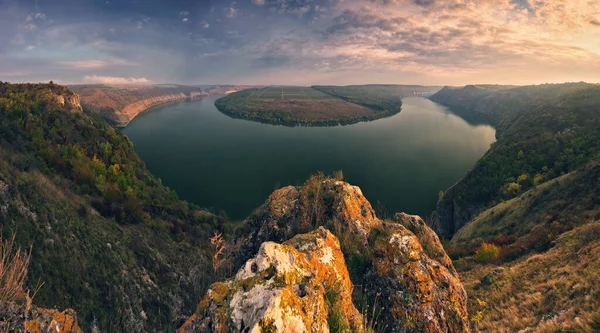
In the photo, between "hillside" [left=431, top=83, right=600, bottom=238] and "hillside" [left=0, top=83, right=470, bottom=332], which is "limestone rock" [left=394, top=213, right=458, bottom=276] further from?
"hillside" [left=431, top=83, right=600, bottom=238]

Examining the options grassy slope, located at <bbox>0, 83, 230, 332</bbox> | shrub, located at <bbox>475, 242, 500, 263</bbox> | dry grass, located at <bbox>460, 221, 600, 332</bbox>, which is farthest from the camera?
shrub, located at <bbox>475, 242, 500, 263</bbox>

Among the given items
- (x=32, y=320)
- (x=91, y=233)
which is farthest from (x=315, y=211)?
(x=91, y=233)

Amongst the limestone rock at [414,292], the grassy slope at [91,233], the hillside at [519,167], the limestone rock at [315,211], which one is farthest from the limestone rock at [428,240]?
the hillside at [519,167]

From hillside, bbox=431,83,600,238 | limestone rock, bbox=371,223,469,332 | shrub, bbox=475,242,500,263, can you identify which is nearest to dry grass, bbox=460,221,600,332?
shrub, bbox=475,242,500,263

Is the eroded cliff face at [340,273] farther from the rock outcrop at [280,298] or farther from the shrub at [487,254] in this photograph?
the shrub at [487,254]

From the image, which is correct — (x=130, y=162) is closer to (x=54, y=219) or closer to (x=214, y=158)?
(x=54, y=219)

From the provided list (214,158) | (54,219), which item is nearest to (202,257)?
(54,219)

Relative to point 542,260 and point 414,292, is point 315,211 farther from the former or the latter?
point 542,260

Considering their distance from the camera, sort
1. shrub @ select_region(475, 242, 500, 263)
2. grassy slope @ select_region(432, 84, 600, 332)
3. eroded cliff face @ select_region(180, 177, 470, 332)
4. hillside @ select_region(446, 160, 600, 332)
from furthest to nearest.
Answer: shrub @ select_region(475, 242, 500, 263), grassy slope @ select_region(432, 84, 600, 332), hillside @ select_region(446, 160, 600, 332), eroded cliff face @ select_region(180, 177, 470, 332)

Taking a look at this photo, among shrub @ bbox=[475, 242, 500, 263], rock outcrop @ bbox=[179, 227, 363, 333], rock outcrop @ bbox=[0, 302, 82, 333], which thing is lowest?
shrub @ bbox=[475, 242, 500, 263]
